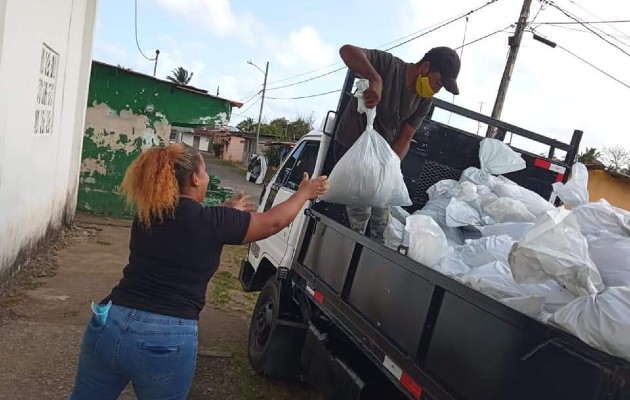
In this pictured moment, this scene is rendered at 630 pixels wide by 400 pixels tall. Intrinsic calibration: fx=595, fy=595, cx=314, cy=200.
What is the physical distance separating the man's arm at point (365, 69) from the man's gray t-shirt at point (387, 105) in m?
0.12

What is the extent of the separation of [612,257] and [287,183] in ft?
11.4

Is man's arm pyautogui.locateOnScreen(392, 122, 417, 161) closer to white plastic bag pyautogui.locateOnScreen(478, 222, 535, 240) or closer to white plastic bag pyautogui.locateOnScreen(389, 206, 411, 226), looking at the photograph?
white plastic bag pyautogui.locateOnScreen(389, 206, 411, 226)

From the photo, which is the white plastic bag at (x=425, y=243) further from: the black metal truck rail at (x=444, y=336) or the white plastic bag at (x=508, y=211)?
the white plastic bag at (x=508, y=211)

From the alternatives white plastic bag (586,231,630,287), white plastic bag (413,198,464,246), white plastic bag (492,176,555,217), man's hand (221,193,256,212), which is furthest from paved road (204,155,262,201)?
white plastic bag (586,231,630,287)

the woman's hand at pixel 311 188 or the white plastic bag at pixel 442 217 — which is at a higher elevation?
the woman's hand at pixel 311 188

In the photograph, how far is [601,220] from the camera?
252 centimetres

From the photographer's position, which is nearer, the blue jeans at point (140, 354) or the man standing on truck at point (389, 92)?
the blue jeans at point (140, 354)

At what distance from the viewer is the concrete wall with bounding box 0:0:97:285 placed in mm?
5125

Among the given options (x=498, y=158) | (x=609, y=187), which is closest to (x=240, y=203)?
(x=498, y=158)

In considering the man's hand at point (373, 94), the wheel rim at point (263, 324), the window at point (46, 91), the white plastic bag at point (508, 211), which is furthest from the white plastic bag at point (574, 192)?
the window at point (46, 91)

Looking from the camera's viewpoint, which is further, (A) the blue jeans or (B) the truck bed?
(A) the blue jeans

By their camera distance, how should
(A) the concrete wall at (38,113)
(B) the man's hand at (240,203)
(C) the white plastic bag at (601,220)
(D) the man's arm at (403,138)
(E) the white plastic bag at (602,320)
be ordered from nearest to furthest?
(E) the white plastic bag at (602,320) → (C) the white plastic bag at (601,220) → (B) the man's hand at (240,203) → (D) the man's arm at (403,138) → (A) the concrete wall at (38,113)

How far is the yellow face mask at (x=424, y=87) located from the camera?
12.8 feet

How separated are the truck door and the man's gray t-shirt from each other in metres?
0.74
